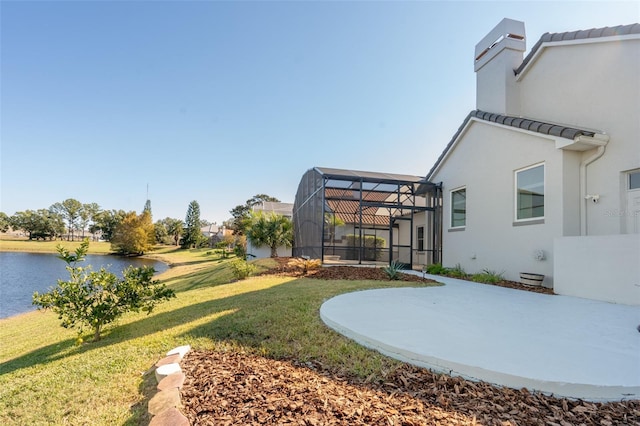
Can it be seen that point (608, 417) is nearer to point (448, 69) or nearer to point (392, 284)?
point (392, 284)

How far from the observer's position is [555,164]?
7156 millimetres

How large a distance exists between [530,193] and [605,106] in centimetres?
240

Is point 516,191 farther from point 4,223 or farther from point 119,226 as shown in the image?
point 4,223

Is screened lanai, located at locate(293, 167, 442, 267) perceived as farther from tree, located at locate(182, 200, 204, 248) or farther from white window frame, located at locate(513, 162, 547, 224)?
tree, located at locate(182, 200, 204, 248)

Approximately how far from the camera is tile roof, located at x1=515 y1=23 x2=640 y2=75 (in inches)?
261

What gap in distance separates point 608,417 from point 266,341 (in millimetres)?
3045

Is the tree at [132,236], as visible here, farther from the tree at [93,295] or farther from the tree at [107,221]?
the tree at [93,295]

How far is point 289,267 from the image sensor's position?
10820 millimetres

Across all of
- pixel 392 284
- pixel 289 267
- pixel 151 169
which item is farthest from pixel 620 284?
pixel 151 169

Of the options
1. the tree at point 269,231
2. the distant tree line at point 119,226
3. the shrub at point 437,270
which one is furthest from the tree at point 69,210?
the shrub at point 437,270

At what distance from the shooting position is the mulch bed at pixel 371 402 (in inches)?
78.0

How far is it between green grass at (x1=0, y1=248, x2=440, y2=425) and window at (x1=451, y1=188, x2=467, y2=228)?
21.2ft

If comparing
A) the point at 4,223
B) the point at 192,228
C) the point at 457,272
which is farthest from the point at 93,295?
the point at 4,223

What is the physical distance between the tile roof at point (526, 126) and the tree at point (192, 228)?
48.6 metres
